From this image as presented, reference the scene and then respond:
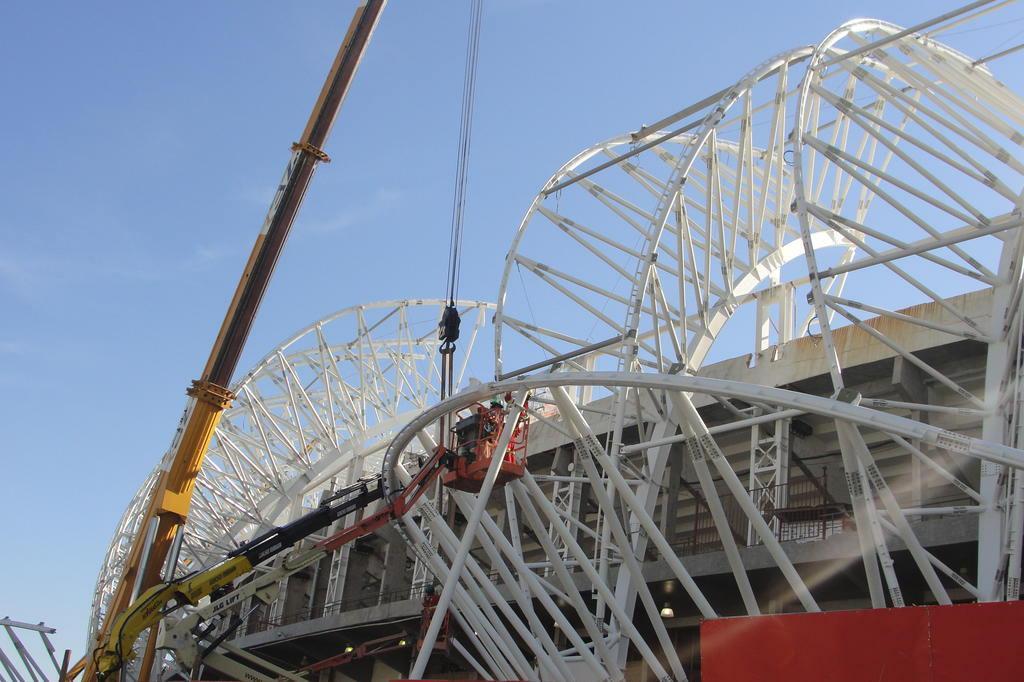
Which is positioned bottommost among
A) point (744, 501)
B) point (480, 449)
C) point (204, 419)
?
point (744, 501)

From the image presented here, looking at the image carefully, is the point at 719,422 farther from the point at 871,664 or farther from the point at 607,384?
the point at 871,664

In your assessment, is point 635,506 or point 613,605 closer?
point 635,506

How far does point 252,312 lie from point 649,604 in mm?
19293

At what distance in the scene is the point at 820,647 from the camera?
60.2ft

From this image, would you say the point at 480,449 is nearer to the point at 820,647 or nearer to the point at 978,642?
the point at 820,647

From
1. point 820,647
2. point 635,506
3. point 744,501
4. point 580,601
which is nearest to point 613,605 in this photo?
point 580,601

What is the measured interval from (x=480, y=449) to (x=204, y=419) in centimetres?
1164

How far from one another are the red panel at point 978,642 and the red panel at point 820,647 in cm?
26

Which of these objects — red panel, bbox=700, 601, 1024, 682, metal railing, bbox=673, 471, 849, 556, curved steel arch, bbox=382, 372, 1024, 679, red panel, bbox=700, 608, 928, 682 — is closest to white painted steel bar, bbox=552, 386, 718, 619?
curved steel arch, bbox=382, 372, 1024, 679

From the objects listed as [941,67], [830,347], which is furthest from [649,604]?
[941,67]

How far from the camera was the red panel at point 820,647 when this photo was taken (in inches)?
686

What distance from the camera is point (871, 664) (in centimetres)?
1773

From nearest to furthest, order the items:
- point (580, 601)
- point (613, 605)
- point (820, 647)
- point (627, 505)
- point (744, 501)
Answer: point (820, 647)
point (744, 501)
point (613, 605)
point (627, 505)
point (580, 601)

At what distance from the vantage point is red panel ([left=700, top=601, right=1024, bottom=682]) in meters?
16.5
